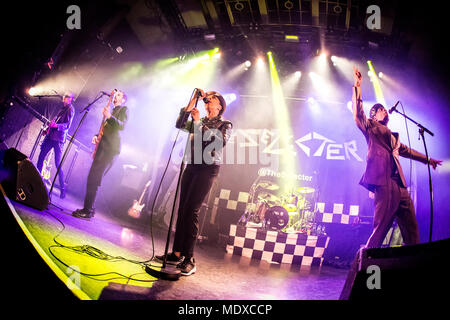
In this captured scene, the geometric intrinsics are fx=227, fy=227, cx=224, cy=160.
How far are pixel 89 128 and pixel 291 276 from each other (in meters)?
5.03

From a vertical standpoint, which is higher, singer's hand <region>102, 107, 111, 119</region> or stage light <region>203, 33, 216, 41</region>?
stage light <region>203, 33, 216, 41</region>

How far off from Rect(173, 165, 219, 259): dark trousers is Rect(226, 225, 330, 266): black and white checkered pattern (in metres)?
1.74

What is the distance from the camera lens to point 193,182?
2000 millimetres

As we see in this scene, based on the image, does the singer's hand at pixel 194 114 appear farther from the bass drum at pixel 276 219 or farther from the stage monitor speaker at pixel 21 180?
the bass drum at pixel 276 219

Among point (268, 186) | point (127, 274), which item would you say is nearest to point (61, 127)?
point (127, 274)

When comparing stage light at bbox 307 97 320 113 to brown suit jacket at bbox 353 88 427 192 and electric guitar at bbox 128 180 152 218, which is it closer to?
brown suit jacket at bbox 353 88 427 192

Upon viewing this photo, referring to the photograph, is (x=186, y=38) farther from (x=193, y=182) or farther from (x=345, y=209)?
(x=345, y=209)

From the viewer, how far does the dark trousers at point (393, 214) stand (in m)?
2.09

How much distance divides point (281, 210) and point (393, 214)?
1.88 meters

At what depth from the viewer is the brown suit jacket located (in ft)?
7.48

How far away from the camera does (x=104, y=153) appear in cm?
313

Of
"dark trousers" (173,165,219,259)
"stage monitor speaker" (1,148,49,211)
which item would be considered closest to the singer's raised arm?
"dark trousers" (173,165,219,259)

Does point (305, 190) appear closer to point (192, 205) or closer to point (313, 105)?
point (313, 105)

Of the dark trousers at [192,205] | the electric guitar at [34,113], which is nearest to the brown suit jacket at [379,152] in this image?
the dark trousers at [192,205]
